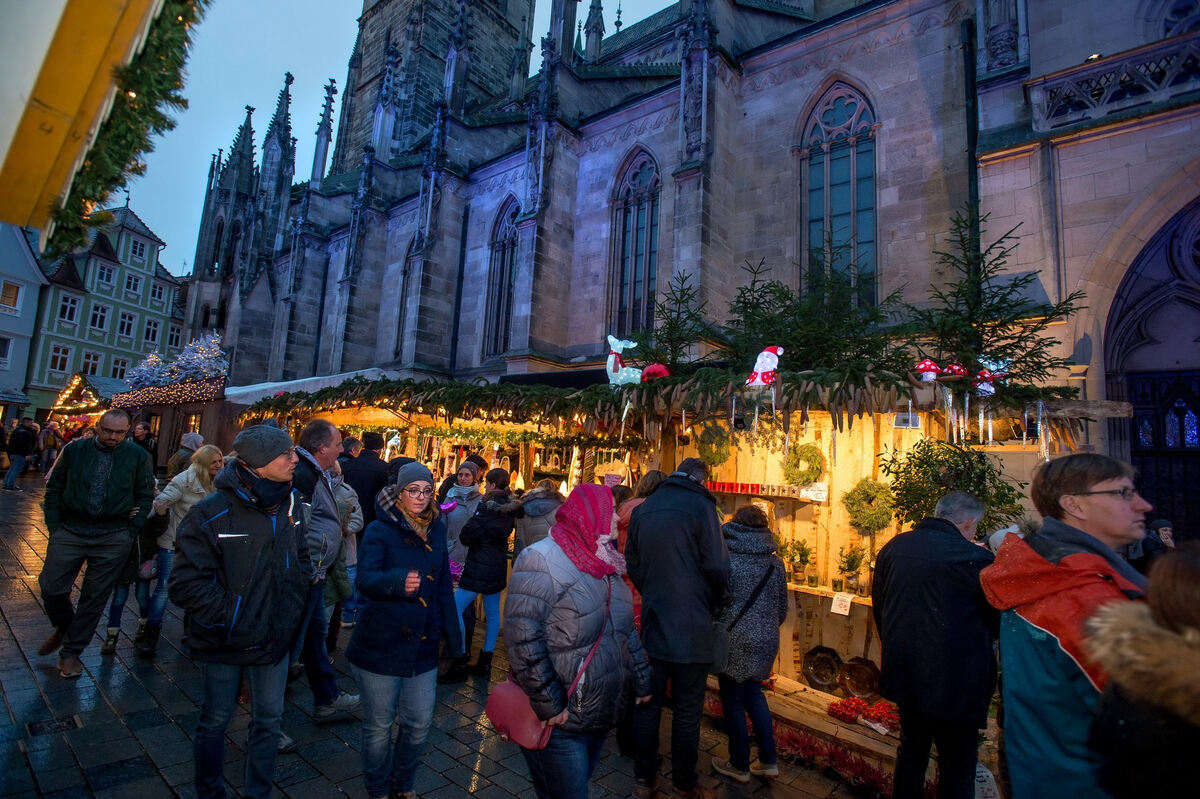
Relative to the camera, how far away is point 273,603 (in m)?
2.62

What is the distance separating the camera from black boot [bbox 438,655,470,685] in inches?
182

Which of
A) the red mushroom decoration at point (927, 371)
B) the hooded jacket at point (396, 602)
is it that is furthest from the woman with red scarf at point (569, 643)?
the red mushroom decoration at point (927, 371)

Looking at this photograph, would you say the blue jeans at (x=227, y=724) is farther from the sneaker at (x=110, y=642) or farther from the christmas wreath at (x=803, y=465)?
the christmas wreath at (x=803, y=465)

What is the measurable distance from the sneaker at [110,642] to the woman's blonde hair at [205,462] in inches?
55.1

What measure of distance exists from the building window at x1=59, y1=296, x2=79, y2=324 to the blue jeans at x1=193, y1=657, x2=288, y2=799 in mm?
40242

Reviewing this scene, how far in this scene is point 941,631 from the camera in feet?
8.92

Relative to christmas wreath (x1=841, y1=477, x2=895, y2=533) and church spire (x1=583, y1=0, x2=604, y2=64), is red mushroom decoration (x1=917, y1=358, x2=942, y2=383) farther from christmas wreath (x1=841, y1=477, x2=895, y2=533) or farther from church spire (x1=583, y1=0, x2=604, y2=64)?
church spire (x1=583, y1=0, x2=604, y2=64)

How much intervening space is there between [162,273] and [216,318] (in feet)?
37.9

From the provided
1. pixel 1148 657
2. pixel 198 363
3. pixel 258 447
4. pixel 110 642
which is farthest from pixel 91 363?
Result: pixel 1148 657

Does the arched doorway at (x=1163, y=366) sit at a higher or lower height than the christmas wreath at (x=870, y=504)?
higher

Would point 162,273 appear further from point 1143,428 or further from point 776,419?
point 1143,428

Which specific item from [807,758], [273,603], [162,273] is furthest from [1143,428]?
[162,273]

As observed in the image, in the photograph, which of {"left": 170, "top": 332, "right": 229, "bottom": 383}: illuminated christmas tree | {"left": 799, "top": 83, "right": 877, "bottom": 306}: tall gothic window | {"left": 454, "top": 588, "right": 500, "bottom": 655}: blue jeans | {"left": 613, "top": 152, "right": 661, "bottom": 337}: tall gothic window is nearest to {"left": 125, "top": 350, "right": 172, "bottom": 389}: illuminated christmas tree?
{"left": 170, "top": 332, "right": 229, "bottom": 383}: illuminated christmas tree

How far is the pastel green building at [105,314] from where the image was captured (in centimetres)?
3072
